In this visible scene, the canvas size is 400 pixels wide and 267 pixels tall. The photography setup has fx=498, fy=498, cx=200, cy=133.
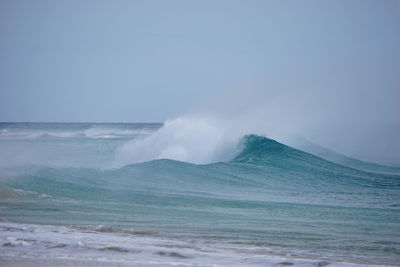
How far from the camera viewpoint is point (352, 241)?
6672 mm

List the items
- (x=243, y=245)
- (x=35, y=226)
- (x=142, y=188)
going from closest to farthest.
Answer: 1. (x=243, y=245)
2. (x=35, y=226)
3. (x=142, y=188)

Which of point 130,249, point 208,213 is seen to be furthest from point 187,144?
point 130,249

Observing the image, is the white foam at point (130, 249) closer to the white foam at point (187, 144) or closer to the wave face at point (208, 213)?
the wave face at point (208, 213)

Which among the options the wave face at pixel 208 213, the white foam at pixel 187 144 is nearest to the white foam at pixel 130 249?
the wave face at pixel 208 213

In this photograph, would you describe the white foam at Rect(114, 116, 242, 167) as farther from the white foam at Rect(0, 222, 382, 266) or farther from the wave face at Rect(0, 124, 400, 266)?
the white foam at Rect(0, 222, 382, 266)

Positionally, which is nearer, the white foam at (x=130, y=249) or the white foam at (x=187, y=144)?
the white foam at (x=130, y=249)

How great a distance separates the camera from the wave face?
19.0 feet

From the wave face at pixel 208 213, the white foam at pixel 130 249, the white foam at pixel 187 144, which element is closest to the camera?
the white foam at pixel 130 249

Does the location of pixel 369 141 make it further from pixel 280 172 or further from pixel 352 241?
pixel 352 241

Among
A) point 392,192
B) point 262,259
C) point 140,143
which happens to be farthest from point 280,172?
point 262,259

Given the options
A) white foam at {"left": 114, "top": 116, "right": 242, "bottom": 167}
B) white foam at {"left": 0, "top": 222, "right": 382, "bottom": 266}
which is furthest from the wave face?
white foam at {"left": 114, "top": 116, "right": 242, "bottom": 167}

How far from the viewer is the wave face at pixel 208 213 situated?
5793 mm

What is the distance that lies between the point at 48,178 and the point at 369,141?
17.7 m

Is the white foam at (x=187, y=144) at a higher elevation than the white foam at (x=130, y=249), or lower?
higher
